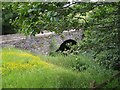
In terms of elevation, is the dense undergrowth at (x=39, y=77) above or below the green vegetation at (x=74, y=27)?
below

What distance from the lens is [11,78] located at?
263 inches

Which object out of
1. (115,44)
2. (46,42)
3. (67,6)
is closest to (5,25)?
(46,42)

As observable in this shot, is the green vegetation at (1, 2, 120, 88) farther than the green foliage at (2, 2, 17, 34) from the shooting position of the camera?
No

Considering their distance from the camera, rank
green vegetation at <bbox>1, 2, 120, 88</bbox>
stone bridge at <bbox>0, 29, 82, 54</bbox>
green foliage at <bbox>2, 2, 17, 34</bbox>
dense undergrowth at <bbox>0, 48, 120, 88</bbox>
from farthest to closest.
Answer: stone bridge at <bbox>0, 29, 82, 54</bbox> → green foliage at <bbox>2, 2, 17, 34</bbox> → dense undergrowth at <bbox>0, 48, 120, 88</bbox> → green vegetation at <bbox>1, 2, 120, 88</bbox>

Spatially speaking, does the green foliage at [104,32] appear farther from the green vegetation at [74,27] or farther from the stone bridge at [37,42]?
the stone bridge at [37,42]

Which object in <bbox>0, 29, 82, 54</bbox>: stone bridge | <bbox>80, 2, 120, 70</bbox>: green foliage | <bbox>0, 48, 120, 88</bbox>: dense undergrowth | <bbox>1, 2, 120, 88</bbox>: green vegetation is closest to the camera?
<bbox>1, 2, 120, 88</bbox>: green vegetation

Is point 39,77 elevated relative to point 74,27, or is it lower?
lower

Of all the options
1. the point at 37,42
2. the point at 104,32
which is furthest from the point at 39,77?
the point at 37,42

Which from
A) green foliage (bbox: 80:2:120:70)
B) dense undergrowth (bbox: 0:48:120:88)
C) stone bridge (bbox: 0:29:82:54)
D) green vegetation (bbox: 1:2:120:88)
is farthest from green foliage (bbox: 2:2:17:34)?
green foliage (bbox: 80:2:120:70)

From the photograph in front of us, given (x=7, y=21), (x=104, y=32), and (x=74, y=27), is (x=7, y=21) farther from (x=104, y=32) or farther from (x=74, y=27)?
(x=74, y=27)

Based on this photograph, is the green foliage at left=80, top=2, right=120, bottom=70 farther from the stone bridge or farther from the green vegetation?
the stone bridge

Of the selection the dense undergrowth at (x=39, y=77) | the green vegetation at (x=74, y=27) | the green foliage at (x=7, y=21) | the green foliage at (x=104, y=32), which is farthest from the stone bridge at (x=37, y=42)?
the green foliage at (x=104, y=32)

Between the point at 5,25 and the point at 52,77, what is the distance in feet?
28.4

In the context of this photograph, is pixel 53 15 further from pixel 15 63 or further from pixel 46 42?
pixel 46 42
